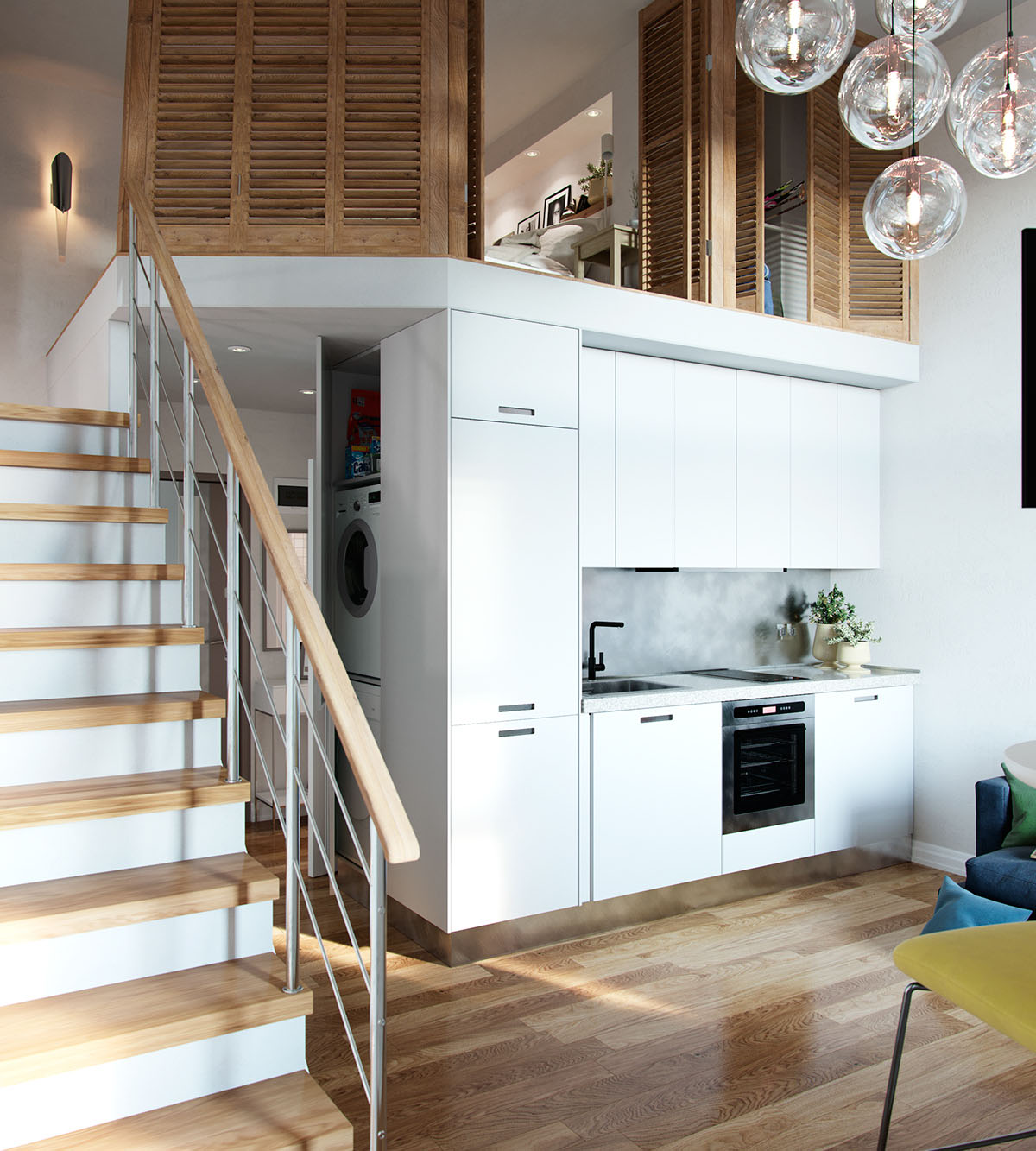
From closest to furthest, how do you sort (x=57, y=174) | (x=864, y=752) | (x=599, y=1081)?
(x=599, y=1081) < (x=864, y=752) < (x=57, y=174)

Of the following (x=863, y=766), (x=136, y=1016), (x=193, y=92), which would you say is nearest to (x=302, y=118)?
(x=193, y=92)

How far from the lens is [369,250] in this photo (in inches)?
129

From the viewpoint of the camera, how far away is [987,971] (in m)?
1.75

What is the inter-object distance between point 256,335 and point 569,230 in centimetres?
172

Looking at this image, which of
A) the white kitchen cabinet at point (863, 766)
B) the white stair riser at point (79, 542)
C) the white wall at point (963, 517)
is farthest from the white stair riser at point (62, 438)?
the white wall at point (963, 517)

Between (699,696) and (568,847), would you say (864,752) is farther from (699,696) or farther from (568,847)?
(568,847)

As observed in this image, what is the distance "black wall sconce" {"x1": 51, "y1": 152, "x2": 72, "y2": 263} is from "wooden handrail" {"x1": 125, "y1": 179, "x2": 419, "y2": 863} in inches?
121

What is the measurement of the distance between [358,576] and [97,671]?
153cm

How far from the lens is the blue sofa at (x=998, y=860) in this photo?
10.7 ft

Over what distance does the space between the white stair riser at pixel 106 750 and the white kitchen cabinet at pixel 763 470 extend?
2564 millimetres

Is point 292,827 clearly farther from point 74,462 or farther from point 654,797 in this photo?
point 654,797

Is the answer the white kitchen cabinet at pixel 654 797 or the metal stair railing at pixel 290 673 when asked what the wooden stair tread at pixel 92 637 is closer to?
the metal stair railing at pixel 290 673

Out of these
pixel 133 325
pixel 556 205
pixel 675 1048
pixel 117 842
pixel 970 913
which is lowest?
pixel 675 1048

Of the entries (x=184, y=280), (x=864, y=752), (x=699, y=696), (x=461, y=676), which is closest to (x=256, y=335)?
(x=184, y=280)
